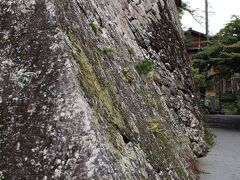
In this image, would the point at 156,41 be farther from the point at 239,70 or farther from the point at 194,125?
the point at 239,70

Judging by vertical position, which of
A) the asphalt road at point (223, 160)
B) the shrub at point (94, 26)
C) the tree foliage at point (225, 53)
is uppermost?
the shrub at point (94, 26)

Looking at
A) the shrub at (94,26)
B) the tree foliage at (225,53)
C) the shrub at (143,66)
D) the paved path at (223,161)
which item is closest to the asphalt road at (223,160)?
the paved path at (223,161)

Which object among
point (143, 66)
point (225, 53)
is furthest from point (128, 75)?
point (225, 53)

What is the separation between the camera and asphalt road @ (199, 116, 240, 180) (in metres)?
8.51

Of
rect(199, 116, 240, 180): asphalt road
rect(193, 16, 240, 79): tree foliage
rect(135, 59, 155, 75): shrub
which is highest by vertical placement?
rect(135, 59, 155, 75): shrub

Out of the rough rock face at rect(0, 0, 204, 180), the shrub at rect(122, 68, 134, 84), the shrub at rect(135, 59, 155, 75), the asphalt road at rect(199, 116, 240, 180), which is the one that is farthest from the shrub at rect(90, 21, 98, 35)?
the asphalt road at rect(199, 116, 240, 180)

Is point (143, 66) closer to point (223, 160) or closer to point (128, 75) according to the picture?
point (128, 75)

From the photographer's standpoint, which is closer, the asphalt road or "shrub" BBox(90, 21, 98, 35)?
"shrub" BBox(90, 21, 98, 35)

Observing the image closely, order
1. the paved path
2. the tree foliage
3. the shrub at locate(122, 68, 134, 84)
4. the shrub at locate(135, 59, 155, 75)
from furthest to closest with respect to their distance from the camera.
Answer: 1. the tree foliage
2. the paved path
3. the shrub at locate(135, 59, 155, 75)
4. the shrub at locate(122, 68, 134, 84)

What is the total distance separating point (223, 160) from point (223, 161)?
15 cm

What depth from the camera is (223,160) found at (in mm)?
10305

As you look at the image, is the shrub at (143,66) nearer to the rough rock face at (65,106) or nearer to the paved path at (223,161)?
the rough rock face at (65,106)

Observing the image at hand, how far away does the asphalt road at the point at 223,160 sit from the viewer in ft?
27.9

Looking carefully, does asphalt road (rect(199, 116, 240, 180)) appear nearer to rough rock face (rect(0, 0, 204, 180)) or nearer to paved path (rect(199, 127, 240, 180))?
paved path (rect(199, 127, 240, 180))
